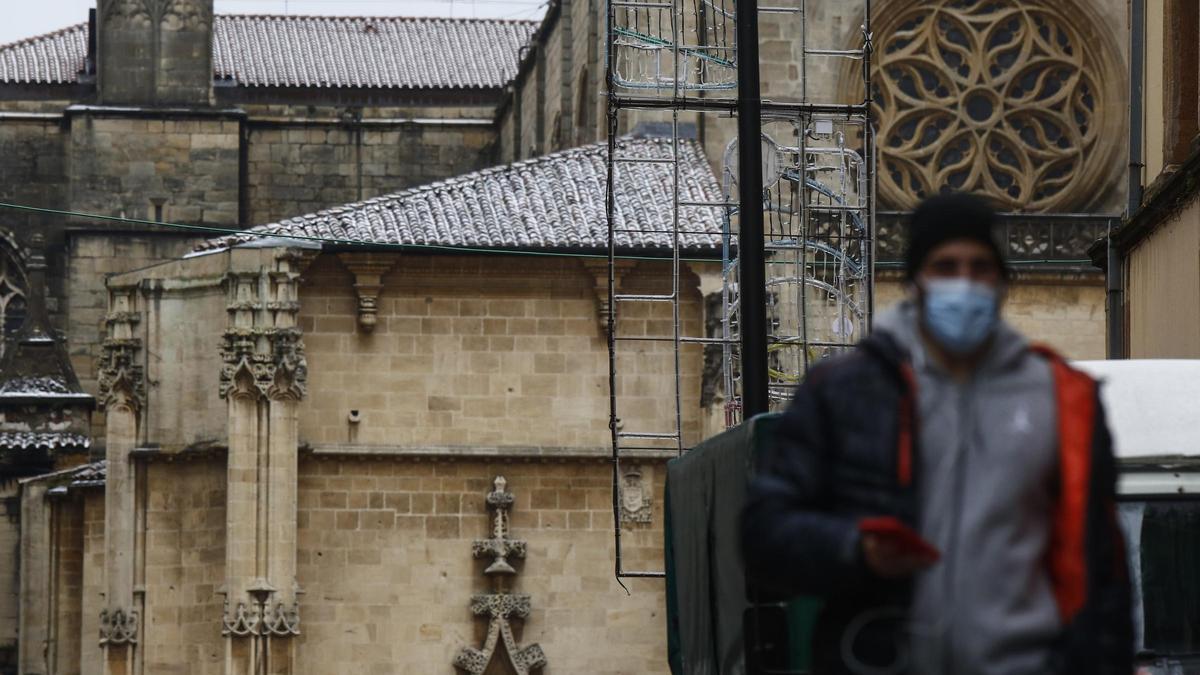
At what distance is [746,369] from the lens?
42.5ft

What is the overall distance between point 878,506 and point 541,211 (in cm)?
2394

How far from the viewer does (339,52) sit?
166 ft

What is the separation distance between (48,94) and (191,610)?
23.0 m

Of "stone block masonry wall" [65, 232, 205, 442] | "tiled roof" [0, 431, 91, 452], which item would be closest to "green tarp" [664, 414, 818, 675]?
"tiled roof" [0, 431, 91, 452]

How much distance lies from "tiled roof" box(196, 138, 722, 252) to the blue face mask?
22.0 meters

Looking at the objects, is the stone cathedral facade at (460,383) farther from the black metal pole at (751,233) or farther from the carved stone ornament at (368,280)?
the black metal pole at (751,233)

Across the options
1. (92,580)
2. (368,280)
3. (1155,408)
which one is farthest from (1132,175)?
(92,580)

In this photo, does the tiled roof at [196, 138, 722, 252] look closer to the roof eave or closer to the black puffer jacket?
the roof eave

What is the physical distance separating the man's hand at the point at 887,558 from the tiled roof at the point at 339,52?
141 ft

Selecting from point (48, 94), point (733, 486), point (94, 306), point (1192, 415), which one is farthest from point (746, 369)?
point (48, 94)

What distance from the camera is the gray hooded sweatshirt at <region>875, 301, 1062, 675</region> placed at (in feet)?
15.4

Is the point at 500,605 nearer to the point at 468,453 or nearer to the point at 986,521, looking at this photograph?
the point at 468,453

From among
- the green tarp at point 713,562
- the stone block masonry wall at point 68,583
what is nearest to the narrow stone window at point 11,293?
the stone block masonry wall at point 68,583

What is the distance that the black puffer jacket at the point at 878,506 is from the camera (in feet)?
15.5
